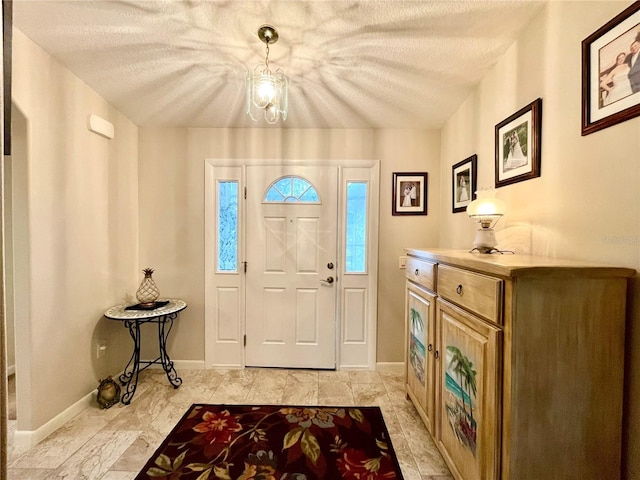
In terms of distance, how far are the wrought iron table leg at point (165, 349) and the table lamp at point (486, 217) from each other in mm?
2398

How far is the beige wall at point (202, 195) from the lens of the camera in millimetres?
2807

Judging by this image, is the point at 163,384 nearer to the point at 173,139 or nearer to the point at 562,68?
the point at 173,139

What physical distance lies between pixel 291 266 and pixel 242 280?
0.50m

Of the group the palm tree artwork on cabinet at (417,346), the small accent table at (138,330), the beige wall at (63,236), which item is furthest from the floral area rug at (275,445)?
the beige wall at (63,236)

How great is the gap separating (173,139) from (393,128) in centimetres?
212

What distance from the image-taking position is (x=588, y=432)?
3.43ft

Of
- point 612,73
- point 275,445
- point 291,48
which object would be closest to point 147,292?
point 275,445

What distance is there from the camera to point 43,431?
186 cm

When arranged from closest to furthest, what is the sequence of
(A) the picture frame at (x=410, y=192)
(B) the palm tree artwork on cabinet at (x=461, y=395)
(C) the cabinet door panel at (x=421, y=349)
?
(B) the palm tree artwork on cabinet at (x=461, y=395) < (C) the cabinet door panel at (x=421, y=349) < (A) the picture frame at (x=410, y=192)

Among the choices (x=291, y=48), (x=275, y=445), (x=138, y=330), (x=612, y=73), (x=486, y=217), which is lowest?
(x=275, y=445)

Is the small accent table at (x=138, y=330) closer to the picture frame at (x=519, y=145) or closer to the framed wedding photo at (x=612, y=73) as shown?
the picture frame at (x=519, y=145)

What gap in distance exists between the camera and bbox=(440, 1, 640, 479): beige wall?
1.03 metres

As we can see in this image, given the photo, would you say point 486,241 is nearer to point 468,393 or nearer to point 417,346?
point 468,393

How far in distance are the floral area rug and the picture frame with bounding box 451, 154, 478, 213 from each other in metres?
1.73
